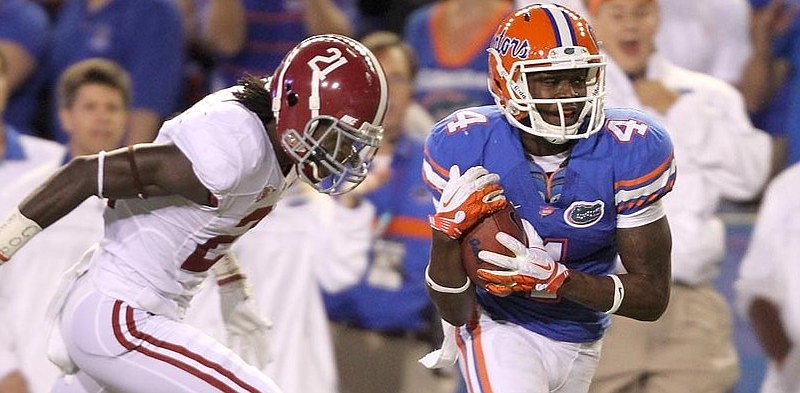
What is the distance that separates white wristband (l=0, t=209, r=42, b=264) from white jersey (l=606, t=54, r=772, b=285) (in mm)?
2072

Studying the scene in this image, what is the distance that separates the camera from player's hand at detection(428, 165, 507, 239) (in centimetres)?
328

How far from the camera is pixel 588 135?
338cm

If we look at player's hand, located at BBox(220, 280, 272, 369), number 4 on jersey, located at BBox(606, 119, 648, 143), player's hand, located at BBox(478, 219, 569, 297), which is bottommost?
player's hand, located at BBox(220, 280, 272, 369)

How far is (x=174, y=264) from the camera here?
3.65 metres

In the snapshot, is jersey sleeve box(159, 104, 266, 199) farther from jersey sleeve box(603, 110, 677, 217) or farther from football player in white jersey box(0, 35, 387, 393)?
jersey sleeve box(603, 110, 677, 217)

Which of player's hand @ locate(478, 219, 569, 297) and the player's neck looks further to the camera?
the player's neck

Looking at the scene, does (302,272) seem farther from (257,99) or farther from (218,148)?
(218,148)

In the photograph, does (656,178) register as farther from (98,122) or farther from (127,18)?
(127,18)

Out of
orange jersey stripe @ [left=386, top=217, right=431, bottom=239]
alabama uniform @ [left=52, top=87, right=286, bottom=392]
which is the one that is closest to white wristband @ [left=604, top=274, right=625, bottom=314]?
alabama uniform @ [left=52, top=87, right=286, bottom=392]

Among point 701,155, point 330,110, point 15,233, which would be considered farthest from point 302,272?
point 15,233

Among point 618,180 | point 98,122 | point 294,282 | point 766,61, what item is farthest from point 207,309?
point 766,61

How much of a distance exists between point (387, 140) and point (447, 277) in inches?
76.3

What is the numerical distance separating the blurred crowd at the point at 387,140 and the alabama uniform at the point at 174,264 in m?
1.29

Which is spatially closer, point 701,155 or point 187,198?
point 187,198
